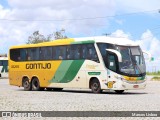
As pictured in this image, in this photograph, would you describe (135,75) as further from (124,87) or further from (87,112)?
(87,112)

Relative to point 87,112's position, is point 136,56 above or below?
above

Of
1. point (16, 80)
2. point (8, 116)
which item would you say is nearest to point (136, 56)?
point (16, 80)

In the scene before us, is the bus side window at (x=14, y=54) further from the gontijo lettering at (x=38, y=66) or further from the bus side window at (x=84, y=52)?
the bus side window at (x=84, y=52)

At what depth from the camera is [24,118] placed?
41.0 feet

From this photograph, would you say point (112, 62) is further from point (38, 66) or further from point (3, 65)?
point (3, 65)

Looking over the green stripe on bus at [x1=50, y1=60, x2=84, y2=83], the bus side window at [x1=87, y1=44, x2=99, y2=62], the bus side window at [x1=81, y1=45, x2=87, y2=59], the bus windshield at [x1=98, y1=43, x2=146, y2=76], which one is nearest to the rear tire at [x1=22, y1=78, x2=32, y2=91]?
the green stripe on bus at [x1=50, y1=60, x2=84, y2=83]

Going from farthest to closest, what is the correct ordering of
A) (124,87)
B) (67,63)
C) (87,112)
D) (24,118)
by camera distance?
1. (67,63)
2. (124,87)
3. (87,112)
4. (24,118)

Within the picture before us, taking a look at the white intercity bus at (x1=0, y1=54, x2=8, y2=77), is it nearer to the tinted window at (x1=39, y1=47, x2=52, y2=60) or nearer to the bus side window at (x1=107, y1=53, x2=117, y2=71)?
the tinted window at (x1=39, y1=47, x2=52, y2=60)

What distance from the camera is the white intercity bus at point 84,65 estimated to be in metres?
25.2

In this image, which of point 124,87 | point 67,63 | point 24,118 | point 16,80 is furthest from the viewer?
point 16,80

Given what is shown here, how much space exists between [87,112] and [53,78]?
15.5 meters

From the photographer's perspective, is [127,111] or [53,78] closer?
[127,111]

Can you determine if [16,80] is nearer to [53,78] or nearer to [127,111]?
[53,78]

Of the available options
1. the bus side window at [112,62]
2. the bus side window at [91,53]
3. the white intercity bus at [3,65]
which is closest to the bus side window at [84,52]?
the bus side window at [91,53]
